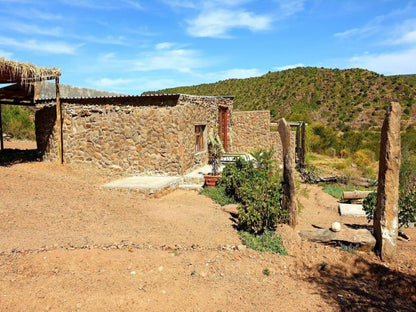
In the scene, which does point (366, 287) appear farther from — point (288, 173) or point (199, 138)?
point (199, 138)

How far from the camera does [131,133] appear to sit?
1071 centimetres

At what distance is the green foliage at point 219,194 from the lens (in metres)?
8.61

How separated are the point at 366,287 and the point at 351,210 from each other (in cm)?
469

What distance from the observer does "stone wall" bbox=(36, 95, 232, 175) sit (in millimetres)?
10391

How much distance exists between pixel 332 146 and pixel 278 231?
17884 millimetres

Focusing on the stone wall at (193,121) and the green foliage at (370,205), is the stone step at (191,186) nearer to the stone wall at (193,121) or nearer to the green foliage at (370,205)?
the stone wall at (193,121)

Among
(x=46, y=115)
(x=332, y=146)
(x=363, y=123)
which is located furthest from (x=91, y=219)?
(x=363, y=123)

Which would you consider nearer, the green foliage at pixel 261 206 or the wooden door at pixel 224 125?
the green foliage at pixel 261 206

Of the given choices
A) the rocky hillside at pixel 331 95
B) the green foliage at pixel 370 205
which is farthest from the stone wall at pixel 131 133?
the rocky hillside at pixel 331 95

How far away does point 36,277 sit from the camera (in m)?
4.33

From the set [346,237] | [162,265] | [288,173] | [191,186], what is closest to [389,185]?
[346,237]

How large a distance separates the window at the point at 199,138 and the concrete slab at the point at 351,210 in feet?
18.4

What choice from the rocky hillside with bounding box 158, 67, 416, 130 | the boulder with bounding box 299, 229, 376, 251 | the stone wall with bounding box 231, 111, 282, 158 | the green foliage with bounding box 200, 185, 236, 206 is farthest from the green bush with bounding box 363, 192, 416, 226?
the rocky hillside with bounding box 158, 67, 416, 130

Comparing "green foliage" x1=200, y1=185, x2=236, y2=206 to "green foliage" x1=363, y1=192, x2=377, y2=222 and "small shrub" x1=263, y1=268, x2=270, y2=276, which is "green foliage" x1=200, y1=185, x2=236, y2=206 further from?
"small shrub" x1=263, y1=268, x2=270, y2=276
